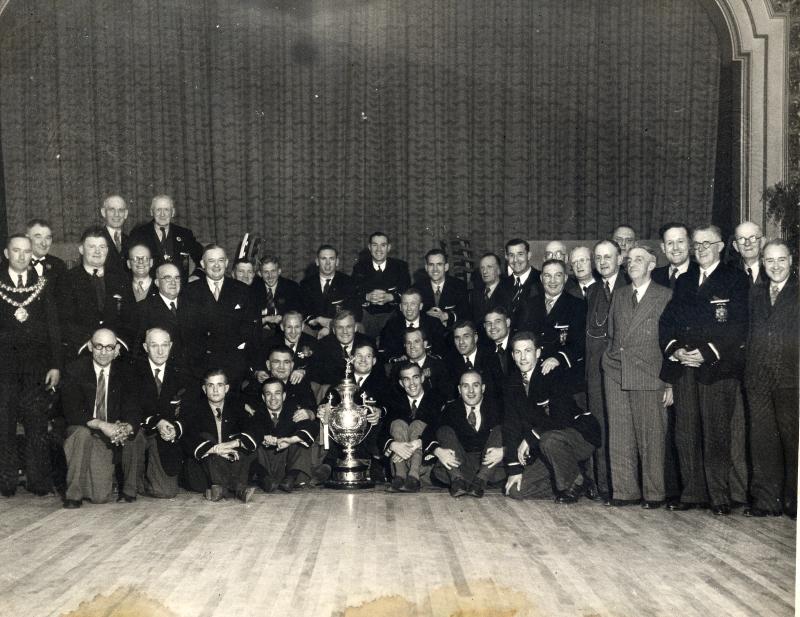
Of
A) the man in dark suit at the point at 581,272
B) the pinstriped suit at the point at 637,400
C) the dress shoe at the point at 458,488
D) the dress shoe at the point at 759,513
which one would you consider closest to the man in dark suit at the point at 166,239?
the dress shoe at the point at 458,488

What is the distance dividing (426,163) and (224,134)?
190 centimetres

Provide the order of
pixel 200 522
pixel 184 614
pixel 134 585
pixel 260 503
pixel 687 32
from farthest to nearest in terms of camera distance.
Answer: pixel 687 32 < pixel 260 503 < pixel 200 522 < pixel 134 585 < pixel 184 614

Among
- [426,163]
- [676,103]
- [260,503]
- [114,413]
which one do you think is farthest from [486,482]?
[676,103]

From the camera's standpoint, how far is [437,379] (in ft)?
20.5

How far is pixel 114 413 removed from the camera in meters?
5.73

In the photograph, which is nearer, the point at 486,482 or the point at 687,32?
the point at 486,482

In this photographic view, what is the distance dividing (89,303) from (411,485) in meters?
2.28

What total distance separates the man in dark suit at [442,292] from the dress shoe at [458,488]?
1.38 m

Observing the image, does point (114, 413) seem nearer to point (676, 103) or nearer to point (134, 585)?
point (134, 585)

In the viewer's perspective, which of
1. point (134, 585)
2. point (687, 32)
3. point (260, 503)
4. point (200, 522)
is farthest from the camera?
→ point (687, 32)

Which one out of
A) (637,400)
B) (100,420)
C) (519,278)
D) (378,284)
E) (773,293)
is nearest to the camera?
(773,293)

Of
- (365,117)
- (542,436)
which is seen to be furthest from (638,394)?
(365,117)

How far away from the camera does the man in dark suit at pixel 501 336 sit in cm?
615

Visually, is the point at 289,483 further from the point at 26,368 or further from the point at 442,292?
the point at 442,292
